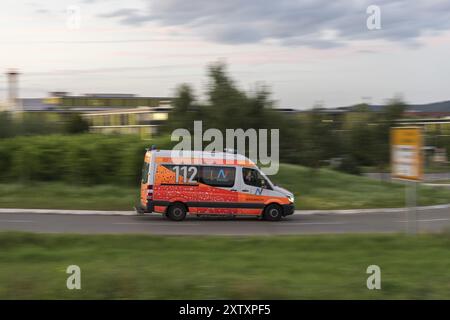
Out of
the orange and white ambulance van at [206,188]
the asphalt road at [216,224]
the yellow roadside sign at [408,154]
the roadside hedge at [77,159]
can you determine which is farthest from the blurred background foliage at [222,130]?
the yellow roadside sign at [408,154]

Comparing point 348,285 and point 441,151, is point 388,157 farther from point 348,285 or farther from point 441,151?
point 441,151

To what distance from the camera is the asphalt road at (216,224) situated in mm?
16922

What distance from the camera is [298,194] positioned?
28859 mm

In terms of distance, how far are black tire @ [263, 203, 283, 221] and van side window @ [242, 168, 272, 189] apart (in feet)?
2.39

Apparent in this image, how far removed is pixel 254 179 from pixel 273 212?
1385 millimetres

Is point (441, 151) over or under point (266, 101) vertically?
under

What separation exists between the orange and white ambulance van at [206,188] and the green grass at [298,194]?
15.2 feet

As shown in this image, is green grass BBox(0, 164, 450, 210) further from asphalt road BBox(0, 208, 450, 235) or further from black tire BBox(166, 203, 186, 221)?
black tire BBox(166, 203, 186, 221)

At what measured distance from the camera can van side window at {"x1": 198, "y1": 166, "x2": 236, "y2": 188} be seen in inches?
807

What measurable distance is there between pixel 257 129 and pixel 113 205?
12.9 m

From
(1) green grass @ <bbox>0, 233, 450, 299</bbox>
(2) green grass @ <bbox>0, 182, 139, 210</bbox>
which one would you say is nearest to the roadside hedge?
(2) green grass @ <bbox>0, 182, 139, 210</bbox>

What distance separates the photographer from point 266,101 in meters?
36.5
